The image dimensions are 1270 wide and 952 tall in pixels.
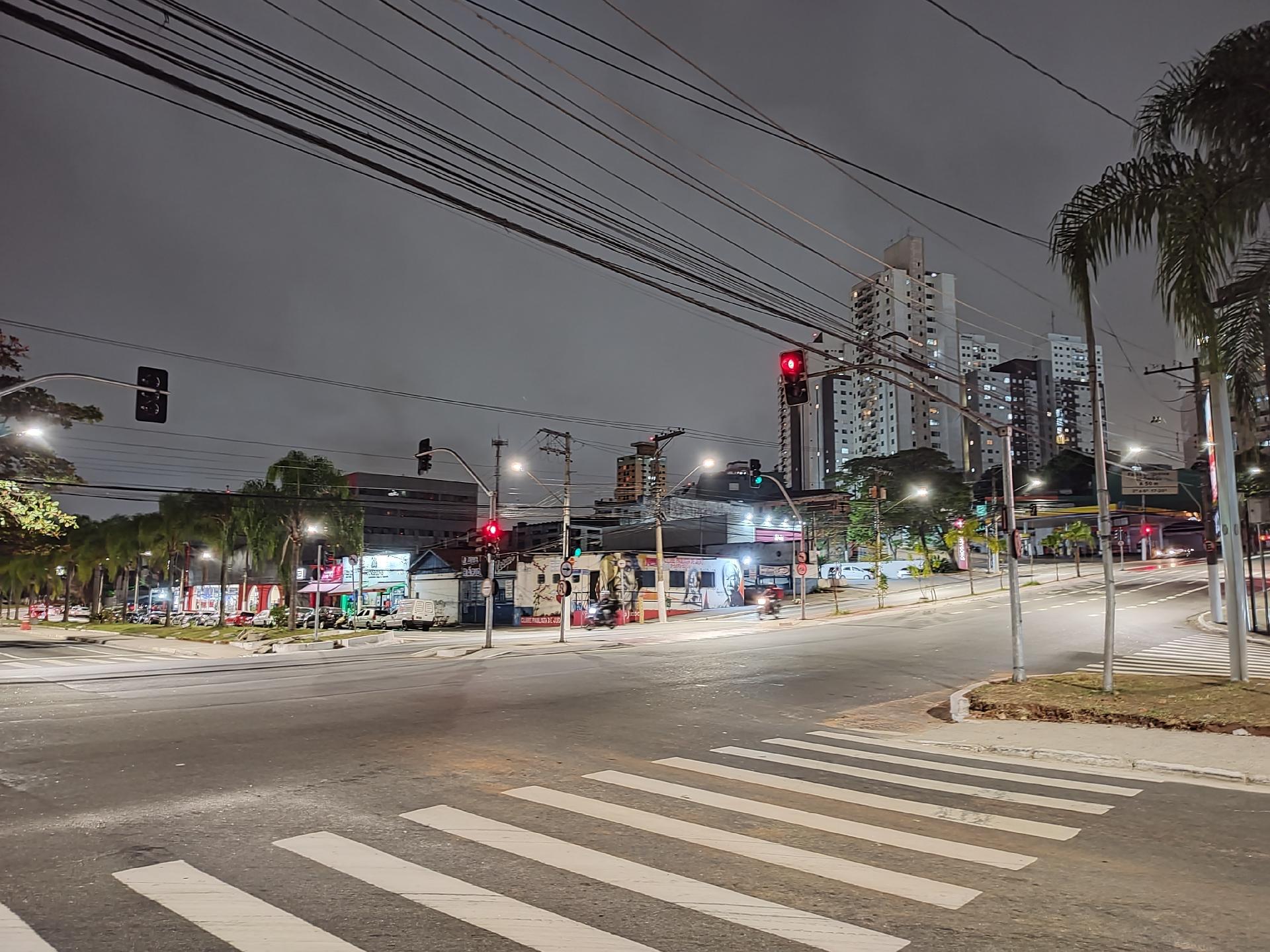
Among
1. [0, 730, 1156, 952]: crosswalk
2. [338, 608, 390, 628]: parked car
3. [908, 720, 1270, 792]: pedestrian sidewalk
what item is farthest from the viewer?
[338, 608, 390, 628]: parked car

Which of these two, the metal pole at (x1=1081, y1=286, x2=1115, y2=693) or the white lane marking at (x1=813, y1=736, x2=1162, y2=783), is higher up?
the metal pole at (x1=1081, y1=286, x2=1115, y2=693)

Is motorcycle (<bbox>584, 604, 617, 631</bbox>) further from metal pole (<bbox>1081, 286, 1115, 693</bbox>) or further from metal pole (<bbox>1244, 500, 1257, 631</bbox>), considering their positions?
metal pole (<bbox>1081, 286, 1115, 693</bbox>)

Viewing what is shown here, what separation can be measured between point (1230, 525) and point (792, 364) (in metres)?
8.12

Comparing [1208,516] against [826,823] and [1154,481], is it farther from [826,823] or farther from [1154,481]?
[1154,481]

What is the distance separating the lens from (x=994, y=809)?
7.57 meters

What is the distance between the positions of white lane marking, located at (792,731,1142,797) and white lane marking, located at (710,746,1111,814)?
61 centimetres

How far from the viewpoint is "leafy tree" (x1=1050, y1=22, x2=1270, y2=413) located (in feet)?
32.8

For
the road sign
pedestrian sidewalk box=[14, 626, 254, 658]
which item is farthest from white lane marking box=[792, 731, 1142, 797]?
the road sign

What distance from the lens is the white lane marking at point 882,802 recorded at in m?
6.90

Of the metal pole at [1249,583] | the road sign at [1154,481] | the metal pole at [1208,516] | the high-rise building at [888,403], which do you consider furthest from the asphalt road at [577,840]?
the high-rise building at [888,403]

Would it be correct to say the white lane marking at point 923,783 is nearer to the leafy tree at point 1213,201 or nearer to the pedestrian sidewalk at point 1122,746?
the pedestrian sidewalk at point 1122,746

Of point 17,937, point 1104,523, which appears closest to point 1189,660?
point 1104,523

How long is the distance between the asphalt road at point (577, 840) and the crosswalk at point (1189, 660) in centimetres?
1047

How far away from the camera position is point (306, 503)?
50.1 meters
